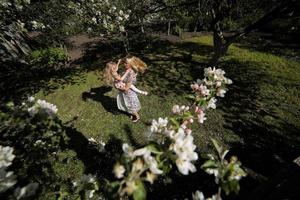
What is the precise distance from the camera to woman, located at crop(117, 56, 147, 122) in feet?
23.8

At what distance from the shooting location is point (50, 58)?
48.3 feet

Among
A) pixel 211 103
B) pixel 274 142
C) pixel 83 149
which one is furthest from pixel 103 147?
pixel 274 142

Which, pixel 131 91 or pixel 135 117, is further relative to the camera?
pixel 135 117

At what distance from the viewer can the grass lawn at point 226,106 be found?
22.1 feet

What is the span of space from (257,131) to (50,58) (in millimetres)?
12066

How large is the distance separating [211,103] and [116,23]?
6769mm

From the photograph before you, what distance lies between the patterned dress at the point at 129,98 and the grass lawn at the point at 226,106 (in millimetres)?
468

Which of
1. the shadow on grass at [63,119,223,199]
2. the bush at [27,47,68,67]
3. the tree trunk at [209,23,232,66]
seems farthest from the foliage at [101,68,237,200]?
the bush at [27,47,68,67]

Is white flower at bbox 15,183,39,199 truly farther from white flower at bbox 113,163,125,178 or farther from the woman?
the woman

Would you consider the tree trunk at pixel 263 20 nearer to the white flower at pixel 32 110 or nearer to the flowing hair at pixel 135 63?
the flowing hair at pixel 135 63

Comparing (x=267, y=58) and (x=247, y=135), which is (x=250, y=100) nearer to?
(x=247, y=135)

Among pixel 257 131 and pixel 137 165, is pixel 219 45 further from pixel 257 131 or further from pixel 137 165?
pixel 137 165

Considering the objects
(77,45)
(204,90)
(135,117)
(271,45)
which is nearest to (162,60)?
(135,117)

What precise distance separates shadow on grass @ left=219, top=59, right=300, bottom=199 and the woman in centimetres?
287
